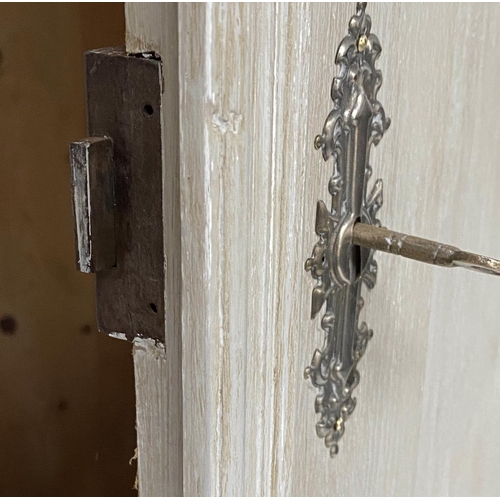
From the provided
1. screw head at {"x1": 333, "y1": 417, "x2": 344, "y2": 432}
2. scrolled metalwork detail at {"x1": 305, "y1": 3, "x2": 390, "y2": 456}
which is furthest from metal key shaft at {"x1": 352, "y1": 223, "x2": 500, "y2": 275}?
screw head at {"x1": 333, "y1": 417, "x2": 344, "y2": 432}

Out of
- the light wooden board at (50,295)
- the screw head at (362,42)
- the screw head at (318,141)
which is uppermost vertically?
the screw head at (362,42)

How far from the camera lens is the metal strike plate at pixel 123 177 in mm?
310

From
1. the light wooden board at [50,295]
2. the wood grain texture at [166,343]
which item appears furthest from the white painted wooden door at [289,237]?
the light wooden board at [50,295]

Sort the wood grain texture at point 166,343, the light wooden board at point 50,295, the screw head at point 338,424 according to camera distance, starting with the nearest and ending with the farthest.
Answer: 1. the wood grain texture at point 166,343
2. the screw head at point 338,424
3. the light wooden board at point 50,295

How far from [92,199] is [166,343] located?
7 cm

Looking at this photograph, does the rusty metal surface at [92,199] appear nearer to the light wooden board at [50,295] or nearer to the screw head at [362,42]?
the screw head at [362,42]

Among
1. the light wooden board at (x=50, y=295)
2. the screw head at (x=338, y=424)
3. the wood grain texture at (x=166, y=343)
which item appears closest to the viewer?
the wood grain texture at (x=166, y=343)

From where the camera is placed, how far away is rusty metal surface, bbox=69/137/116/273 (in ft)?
1.03

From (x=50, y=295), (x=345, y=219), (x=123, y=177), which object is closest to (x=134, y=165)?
(x=123, y=177)

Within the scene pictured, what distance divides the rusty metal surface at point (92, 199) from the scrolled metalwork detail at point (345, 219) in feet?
0.33

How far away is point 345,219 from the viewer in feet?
1.26

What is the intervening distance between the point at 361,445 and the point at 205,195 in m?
0.23

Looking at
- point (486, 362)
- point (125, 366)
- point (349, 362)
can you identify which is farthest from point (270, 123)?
point (125, 366)

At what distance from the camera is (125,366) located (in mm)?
1046
